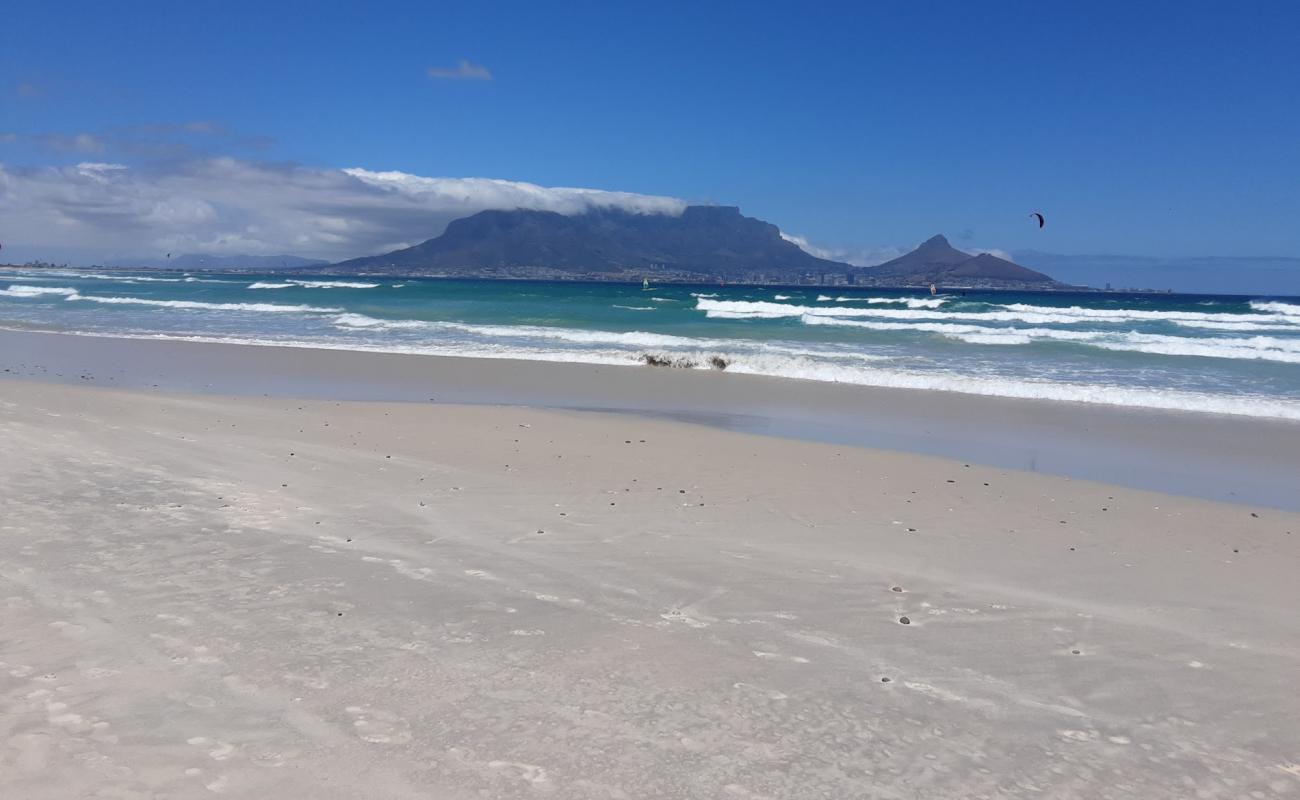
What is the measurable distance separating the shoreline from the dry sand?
7.89ft

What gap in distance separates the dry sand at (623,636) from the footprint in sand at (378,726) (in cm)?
1

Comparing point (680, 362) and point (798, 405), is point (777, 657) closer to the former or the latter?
point (798, 405)

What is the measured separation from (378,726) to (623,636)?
1.36 metres

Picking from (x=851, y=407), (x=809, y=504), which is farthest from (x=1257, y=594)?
(x=851, y=407)

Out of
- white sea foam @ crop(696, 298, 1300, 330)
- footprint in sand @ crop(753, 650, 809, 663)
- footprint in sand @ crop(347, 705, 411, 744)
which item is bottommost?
footprint in sand @ crop(753, 650, 809, 663)

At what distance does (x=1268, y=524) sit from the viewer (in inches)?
301

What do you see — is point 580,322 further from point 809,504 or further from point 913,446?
point 809,504

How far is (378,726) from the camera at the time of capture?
3523mm

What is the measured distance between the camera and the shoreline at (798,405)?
34.4ft

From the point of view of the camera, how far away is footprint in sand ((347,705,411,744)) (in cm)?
344

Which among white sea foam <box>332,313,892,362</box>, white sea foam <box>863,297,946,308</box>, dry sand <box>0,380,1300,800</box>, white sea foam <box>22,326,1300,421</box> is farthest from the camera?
white sea foam <box>863,297,946,308</box>

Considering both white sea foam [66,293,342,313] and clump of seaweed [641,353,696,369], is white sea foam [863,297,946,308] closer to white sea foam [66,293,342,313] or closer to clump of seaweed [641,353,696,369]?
white sea foam [66,293,342,313]

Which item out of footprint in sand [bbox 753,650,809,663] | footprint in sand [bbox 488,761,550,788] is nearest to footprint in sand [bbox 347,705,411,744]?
footprint in sand [bbox 488,761,550,788]

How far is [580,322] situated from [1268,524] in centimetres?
3106
